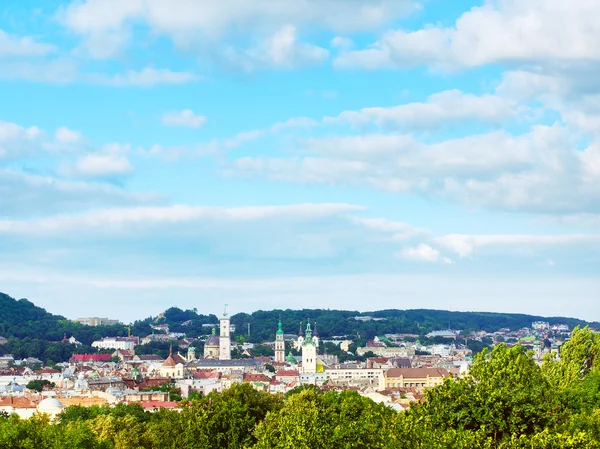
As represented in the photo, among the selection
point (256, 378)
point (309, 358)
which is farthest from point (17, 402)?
point (309, 358)

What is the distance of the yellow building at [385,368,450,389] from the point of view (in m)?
171

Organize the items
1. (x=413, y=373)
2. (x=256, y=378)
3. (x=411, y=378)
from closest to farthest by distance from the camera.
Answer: (x=256, y=378) → (x=411, y=378) → (x=413, y=373)

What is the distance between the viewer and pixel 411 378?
172375 millimetres

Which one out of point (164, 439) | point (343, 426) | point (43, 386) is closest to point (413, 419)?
point (343, 426)

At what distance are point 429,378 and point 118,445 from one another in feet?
396

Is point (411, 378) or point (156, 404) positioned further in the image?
point (411, 378)

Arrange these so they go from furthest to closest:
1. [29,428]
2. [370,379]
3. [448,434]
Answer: [370,379] < [29,428] < [448,434]

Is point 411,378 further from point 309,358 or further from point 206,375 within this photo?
point 206,375

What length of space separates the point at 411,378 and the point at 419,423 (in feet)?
457

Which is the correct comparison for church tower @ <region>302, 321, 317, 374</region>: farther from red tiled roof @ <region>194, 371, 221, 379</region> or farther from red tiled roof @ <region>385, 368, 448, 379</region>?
red tiled roof @ <region>194, 371, 221, 379</region>

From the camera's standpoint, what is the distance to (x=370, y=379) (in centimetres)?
19100

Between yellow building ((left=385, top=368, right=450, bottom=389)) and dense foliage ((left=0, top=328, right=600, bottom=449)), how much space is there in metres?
111

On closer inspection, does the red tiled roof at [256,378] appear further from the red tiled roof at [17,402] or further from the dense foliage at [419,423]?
the dense foliage at [419,423]

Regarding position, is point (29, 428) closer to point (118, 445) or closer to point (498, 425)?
point (118, 445)
